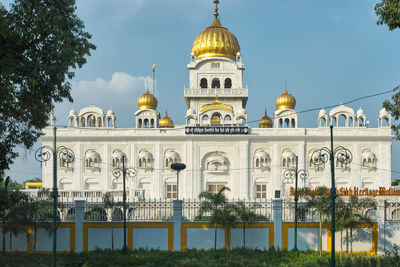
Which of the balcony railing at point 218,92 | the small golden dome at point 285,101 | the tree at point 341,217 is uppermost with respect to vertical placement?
the balcony railing at point 218,92

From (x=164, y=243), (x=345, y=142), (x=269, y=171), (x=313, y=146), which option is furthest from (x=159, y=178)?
(x=164, y=243)

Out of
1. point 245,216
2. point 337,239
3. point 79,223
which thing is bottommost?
point 337,239

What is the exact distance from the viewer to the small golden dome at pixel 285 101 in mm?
40500

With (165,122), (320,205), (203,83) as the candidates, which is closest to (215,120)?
(203,83)

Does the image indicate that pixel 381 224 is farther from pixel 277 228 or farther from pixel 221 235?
Result: pixel 221 235

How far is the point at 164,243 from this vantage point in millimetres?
17297

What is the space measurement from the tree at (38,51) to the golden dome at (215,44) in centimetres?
2681

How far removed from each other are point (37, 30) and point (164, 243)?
9191 millimetres

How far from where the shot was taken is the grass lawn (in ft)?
47.0

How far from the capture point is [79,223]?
17203 mm

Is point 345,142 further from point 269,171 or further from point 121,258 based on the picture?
point 121,258

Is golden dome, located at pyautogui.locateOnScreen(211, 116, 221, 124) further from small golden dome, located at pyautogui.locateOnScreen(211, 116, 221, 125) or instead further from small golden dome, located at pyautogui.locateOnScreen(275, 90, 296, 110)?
small golden dome, located at pyautogui.locateOnScreen(275, 90, 296, 110)

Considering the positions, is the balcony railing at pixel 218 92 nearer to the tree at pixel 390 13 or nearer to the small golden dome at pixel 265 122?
the small golden dome at pixel 265 122

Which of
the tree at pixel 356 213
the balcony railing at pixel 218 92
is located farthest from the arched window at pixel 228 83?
the tree at pixel 356 213
